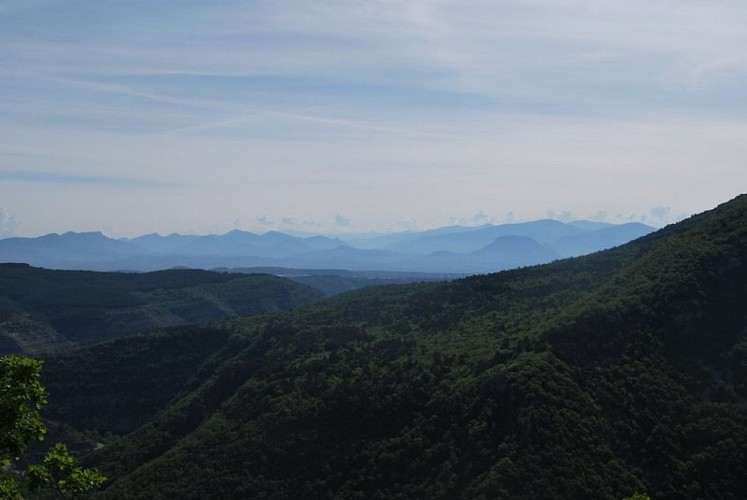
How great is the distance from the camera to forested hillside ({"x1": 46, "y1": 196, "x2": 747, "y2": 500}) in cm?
4850

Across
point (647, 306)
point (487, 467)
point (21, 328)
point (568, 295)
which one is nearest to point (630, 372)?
point (647, 306)

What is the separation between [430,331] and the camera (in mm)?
85125

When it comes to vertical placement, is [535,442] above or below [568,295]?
below

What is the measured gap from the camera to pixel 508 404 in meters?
53.3

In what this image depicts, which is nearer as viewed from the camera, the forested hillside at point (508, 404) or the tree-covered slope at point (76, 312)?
the forested hillside at point (508, 404)

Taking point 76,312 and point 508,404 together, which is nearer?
point 508,404

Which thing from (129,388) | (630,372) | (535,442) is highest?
(630,372)

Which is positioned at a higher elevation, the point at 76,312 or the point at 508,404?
the point at 76,312

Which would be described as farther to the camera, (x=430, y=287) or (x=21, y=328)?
(x=21, y=328)

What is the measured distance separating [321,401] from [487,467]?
77.5 feet

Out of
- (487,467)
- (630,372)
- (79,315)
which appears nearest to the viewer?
(487,467)

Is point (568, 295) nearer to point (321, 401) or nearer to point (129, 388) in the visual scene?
point (321, 401)

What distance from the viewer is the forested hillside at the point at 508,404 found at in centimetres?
4850

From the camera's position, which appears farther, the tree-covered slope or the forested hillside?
the tree-covered slope
